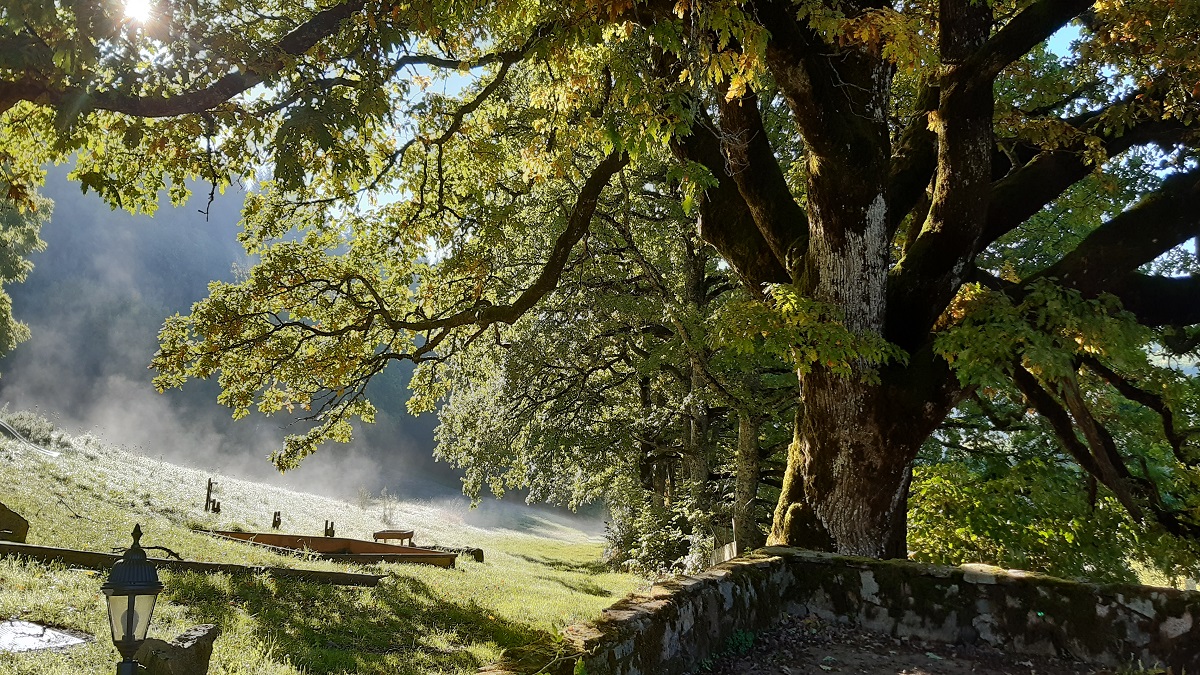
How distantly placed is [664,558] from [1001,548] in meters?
9.50

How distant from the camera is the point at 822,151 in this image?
6508mm

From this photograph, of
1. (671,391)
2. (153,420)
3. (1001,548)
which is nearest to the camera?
(1001,548)

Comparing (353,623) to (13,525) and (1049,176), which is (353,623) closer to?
(13,525)

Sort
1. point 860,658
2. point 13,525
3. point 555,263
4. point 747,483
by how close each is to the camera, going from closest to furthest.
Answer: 1. point 860,658
2. point 555,263
3. point 13,525
4. point 747,483

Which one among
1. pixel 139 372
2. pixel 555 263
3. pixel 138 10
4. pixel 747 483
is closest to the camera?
pixel 138 10

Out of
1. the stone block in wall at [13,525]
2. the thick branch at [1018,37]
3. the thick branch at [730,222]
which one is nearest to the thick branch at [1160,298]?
the thick branch at [1018,37]

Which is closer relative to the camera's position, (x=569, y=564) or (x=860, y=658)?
(x=860, y=658)

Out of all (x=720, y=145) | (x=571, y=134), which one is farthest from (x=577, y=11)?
(x=571, y=134)

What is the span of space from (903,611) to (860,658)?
2.42ft

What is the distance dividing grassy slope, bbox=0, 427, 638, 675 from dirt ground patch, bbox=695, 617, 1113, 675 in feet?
4.66

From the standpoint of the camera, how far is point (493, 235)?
1027cm

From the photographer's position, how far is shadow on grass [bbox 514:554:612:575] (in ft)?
76.7

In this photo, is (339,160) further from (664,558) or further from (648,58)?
(664,558)

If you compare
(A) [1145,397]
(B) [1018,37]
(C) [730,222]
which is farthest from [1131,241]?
(C) [730,222]
